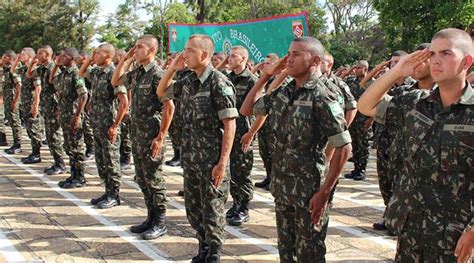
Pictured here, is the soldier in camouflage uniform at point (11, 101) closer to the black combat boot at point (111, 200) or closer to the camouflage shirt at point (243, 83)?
the black combat boot at point (111, 200)

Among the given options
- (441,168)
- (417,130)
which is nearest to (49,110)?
(417,130)

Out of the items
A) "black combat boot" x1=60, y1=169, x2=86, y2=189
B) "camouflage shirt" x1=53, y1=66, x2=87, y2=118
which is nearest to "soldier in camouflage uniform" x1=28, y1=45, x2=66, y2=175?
"camouflage shirt" x1=53, y1=66, x2=87, y2=118

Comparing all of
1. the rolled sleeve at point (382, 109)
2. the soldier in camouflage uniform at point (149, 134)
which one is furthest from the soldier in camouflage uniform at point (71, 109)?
the rolled sleeve at point (382, 109)

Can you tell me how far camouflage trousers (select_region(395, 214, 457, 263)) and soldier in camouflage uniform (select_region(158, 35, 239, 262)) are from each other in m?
1.70

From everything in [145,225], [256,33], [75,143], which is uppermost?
[256,33]

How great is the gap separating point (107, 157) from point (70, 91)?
1.63 meters

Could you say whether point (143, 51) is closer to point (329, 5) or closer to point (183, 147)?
point (183, 147)

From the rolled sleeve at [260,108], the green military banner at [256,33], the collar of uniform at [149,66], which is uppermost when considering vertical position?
the green military banner at [256,33]

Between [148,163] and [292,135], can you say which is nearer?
[292,135]

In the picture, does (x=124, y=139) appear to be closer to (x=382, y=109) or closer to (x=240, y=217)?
(x=240, y=217)

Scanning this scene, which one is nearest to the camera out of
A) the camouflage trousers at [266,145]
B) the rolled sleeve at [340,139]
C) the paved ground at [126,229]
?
the rolled sleeve at [340,139]

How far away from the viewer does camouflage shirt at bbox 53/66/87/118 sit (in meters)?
6.83

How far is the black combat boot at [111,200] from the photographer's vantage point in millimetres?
5887

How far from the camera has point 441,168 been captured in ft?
7.47
